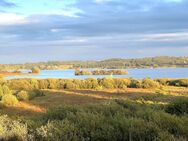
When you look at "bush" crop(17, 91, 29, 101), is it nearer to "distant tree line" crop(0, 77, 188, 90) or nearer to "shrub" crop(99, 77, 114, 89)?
"distant tree line" crop(0, 77, 188, 90)

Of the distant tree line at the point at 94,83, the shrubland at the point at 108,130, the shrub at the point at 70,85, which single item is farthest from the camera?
the shrub at the point at 70,85

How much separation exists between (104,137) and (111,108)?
10.8ft

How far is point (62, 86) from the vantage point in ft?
157

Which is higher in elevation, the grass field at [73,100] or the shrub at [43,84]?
the grass field at [73,100]

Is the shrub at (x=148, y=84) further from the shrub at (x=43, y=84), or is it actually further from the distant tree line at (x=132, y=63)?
the distant tree line at (x=132, y=63)

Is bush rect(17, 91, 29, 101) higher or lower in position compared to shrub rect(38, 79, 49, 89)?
higher

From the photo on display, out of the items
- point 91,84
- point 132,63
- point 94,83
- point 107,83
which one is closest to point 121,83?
point 107,83

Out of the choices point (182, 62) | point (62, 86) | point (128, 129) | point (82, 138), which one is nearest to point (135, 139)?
point (128, 129)

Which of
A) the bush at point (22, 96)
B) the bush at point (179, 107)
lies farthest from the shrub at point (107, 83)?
the bush at point (179, 107)

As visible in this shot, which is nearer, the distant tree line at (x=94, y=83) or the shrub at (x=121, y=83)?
the distant tree line at (x=94, y=83)

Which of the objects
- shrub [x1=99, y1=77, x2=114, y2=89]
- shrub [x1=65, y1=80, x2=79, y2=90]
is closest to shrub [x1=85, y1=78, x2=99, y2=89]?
shrub [x1=99, y1=77, x2=114, y2=89]

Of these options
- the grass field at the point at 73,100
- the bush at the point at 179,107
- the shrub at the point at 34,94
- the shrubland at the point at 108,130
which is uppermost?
the shrubland at the point at 108,130

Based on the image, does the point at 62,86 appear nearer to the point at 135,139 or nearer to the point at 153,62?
the point at 135,139

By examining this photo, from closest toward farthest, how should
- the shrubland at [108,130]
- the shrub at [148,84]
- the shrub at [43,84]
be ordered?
1. the shrubland at [108,130]
2. the shrub at [148,84]
3. the shrub at [43,84]
